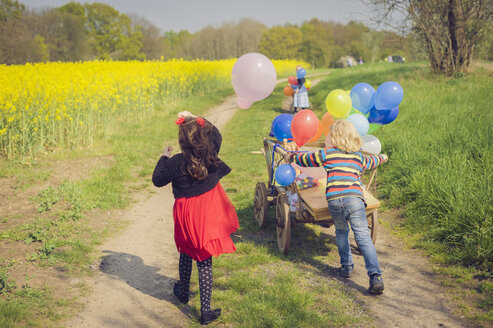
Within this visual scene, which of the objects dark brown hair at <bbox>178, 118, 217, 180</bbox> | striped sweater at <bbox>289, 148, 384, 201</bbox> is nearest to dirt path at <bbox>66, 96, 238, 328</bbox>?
dark brown hair at <bbox>178, 118, 217, 180</bbox>

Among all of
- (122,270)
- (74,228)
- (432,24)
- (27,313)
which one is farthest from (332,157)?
(432,24)

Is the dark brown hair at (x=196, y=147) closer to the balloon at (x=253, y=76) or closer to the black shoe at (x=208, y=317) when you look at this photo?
the black shoe at (x=208, y=317)

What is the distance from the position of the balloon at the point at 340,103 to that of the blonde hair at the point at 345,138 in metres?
0.83

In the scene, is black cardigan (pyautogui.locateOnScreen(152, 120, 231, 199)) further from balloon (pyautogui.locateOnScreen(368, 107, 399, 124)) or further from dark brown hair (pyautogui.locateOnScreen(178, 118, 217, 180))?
balloon (pyautogui.locateOnScreen(368, 107, 399, 124))

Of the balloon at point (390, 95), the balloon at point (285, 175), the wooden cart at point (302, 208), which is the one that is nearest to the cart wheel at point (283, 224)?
the wooden cart at point (302, 208)

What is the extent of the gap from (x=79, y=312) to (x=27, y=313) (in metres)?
0.41

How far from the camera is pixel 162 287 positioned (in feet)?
13.0

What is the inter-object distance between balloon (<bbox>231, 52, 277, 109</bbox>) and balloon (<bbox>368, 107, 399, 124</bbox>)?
50.7 inches

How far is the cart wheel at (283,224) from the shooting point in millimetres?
4281

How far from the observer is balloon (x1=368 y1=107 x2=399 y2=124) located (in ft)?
15.0

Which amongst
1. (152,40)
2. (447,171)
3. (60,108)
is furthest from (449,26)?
(152,40)

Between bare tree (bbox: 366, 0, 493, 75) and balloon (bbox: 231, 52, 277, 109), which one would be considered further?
bare tree (bbox: 366, 0, 493, 75)

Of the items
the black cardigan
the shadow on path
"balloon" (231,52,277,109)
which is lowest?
the shadow on path

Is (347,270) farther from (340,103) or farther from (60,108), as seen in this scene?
(60,108)
